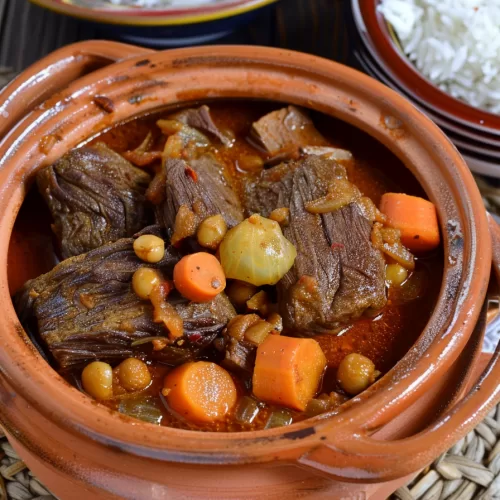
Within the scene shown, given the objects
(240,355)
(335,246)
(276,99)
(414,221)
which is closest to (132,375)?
(240,355)

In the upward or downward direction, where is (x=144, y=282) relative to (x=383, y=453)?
upward

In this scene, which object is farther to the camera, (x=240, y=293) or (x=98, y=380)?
(x=240, y=293)

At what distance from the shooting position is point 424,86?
111 inches

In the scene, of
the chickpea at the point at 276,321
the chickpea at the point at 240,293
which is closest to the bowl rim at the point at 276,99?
the chickpea at the point at 276,321

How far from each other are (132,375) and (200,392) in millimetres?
197

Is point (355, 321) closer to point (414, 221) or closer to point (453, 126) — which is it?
point (414, 221)

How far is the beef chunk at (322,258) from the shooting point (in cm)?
192

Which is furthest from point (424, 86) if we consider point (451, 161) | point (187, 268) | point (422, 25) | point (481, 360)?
→ point (187, 268)

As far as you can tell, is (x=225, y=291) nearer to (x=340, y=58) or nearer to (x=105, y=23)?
(x=105, y=23)

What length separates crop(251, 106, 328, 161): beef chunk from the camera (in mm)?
2381

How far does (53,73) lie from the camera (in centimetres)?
242

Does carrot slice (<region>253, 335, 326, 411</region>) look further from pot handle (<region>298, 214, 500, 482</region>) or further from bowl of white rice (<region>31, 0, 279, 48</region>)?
bowl of white rice (<region>31, 0, 279, 48</region>)

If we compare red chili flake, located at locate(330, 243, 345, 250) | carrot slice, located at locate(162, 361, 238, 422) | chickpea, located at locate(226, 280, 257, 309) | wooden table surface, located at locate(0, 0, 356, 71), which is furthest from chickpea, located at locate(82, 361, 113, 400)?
wooden table surface, located at locate(0, 0, 356, 71)

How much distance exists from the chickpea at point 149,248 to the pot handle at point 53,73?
2.43 feet
